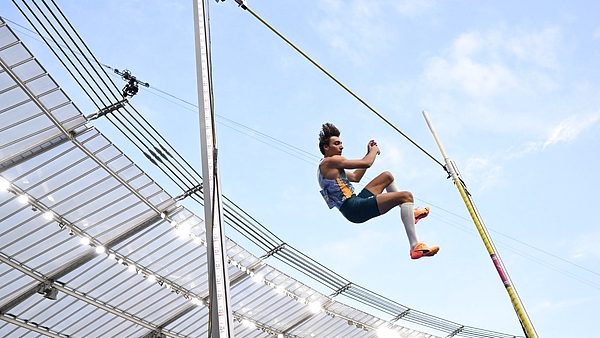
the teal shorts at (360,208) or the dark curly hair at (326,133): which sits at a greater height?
the dark curly hair at (326,133)

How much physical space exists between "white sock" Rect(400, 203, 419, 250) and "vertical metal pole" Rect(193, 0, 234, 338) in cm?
271

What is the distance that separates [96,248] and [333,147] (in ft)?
41.7

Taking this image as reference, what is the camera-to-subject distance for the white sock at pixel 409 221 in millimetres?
6410

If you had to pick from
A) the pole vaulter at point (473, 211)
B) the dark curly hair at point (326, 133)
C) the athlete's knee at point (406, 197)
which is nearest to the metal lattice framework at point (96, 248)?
the pole vaulter at point (473, 211)

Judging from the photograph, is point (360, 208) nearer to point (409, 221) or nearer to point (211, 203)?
point (409, 221)

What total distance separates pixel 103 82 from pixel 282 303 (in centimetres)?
1126

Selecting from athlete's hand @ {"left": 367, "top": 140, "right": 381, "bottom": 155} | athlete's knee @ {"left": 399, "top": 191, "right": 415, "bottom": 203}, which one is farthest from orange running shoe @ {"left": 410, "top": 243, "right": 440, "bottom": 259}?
athlete's hand @ {"left": 367, "top": 140, "right": 381, "bottom": 155}

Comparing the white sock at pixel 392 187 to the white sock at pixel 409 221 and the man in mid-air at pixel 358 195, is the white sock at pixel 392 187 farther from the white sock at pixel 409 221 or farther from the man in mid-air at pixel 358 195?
the white sock at pixel 409 221

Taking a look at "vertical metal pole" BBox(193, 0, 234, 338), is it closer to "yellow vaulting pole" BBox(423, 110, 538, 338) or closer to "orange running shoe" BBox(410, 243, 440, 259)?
"orange running shoe" BBox(410, 243, 440, 259)

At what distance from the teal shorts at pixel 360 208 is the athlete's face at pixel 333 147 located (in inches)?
18.6

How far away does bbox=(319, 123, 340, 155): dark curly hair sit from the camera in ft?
21.4

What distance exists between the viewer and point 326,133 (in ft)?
21.4

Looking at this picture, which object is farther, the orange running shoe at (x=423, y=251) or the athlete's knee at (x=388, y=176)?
the athlete's knee at (x=388, y=176)

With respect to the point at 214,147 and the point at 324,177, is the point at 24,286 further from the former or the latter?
the point at 214,147
